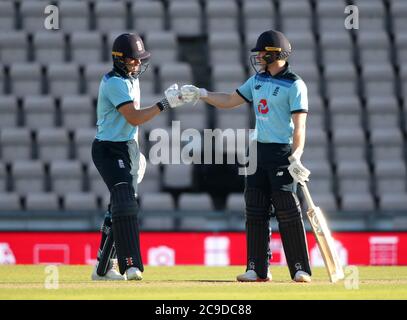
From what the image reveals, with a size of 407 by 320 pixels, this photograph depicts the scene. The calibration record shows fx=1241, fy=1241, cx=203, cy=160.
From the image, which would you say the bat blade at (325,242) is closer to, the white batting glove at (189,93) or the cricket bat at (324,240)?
the cricket bat at (324,240)

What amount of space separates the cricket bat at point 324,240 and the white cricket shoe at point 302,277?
0.16 metres

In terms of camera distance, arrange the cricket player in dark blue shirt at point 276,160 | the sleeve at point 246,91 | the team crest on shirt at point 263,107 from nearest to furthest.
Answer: the cricket player in dark blue shirt at point 276,160 → the team crest on shirt at point 263,107 → the sleeve at point 246,91

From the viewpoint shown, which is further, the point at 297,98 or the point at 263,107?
the point at 263,107

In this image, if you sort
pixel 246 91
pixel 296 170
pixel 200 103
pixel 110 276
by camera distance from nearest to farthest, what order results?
pixel 296 170
pixel 110 276
pixel 246 91
pixel 200 103

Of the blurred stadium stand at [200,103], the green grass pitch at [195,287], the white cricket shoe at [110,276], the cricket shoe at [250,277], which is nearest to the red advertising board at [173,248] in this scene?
the blurred stadium stand at [200,103]

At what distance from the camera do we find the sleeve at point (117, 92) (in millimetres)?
8992

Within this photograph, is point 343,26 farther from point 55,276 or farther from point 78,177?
point 55,276

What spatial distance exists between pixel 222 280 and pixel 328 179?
618 cm

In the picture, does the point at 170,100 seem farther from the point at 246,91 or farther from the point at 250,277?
the point at 250,277

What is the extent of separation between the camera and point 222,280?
937 cm

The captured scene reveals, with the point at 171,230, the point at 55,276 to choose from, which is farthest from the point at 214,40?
the point at 55,276

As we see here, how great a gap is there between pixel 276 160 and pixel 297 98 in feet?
1.58

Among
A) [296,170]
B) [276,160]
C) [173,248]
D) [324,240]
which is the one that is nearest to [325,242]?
[324,240]

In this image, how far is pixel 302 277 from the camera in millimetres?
8977
